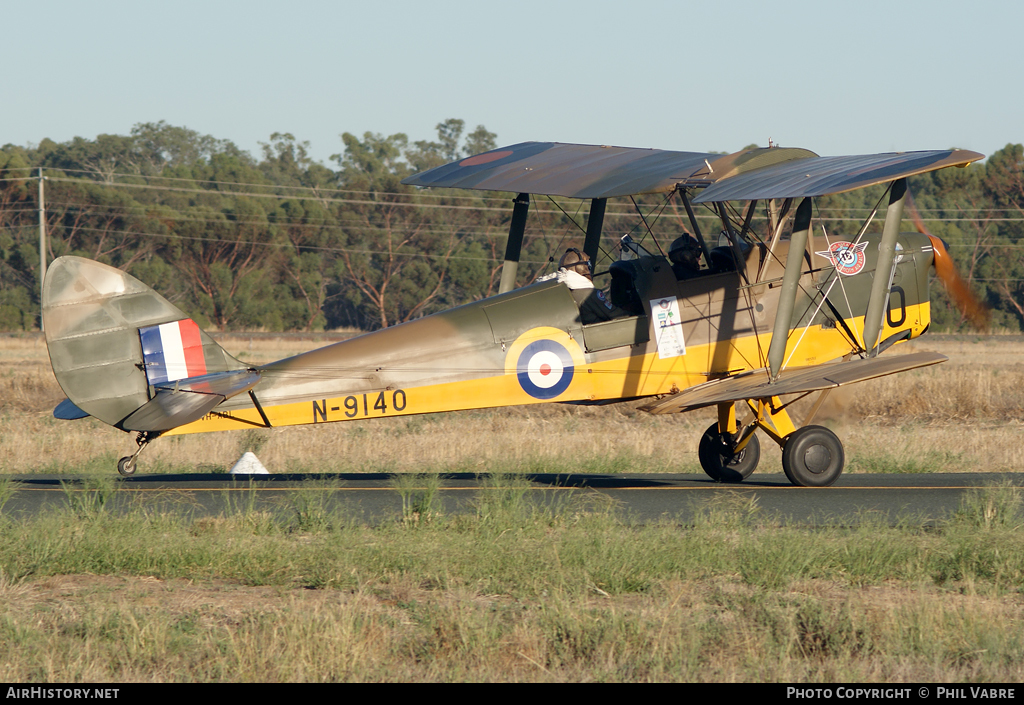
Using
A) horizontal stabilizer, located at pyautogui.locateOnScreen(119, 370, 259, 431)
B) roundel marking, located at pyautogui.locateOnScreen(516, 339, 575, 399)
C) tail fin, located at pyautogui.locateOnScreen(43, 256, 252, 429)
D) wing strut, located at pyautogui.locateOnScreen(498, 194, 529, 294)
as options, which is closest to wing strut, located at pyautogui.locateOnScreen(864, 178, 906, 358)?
roundel marking, located at pyautogui.locateOnScreen(516, 339, 575, 399)

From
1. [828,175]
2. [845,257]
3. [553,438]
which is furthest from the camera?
[553,438]

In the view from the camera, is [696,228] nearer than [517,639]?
No

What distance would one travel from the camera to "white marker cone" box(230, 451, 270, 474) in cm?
1341

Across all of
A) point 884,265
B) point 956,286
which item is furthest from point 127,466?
point 956,286

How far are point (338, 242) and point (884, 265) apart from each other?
55.4m

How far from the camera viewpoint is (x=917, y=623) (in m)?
5.62

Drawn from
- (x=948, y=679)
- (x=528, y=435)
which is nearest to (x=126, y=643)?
(x=948, y=679)

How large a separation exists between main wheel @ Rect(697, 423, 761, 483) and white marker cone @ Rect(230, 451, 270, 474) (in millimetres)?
5542

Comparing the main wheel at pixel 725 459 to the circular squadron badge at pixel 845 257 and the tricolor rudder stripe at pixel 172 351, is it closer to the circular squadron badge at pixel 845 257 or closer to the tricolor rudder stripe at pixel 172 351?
the circular squadron badge at pixel 845 257

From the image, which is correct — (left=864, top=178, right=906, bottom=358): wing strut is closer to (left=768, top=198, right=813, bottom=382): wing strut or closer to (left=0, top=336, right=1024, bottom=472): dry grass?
(left=768, top=198, right=813, bottom=382): wing strut

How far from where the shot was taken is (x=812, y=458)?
35.7 ft

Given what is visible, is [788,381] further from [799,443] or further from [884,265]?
[884,265]

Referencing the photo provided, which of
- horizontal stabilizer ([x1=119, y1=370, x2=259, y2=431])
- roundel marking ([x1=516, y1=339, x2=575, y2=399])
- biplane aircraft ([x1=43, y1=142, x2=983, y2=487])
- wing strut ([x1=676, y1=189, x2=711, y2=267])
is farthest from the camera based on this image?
wing strut ([x1=676, y1=189, x2=711, y2=267])
